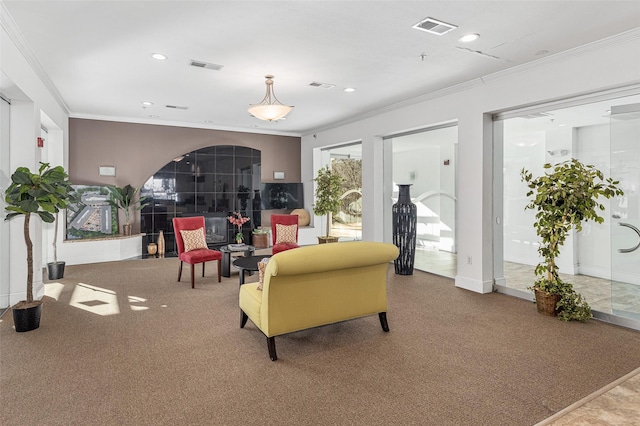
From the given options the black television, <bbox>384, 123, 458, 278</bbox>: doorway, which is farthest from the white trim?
the black television

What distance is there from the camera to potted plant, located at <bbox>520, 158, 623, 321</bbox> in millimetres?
3959

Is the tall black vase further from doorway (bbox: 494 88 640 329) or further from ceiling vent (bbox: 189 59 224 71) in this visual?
ceiling vent (bbox: 189 59 224 71)

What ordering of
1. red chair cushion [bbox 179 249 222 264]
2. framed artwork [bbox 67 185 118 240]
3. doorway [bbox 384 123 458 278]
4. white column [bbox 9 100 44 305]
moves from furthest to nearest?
1. framed artwork [bbox 67 185 118 240]
2. doorway [bbox 384 123 458 278]
3. red chair cushion [bbox 179 249 222 264]
4. white column [bbox 9 100 44 305]

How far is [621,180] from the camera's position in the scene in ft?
13.0

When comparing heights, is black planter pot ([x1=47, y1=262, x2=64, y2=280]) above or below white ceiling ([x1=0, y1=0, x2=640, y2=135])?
below

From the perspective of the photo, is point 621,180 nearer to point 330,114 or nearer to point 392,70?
point 392,70

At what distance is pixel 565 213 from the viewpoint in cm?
409

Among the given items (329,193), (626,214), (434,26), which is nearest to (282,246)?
(329,193)

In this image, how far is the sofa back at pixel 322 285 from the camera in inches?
119

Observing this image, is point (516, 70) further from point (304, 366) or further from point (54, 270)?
point (54, 270)

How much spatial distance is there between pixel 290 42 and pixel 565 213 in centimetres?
342

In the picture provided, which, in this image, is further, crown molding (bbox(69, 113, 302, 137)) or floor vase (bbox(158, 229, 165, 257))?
floor vase (bbox(158, 229, 165, 257))

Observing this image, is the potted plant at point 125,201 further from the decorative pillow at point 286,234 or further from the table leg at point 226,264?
the decorative pillow at point 286,234

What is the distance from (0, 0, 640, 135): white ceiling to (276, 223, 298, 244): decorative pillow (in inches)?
83.9
